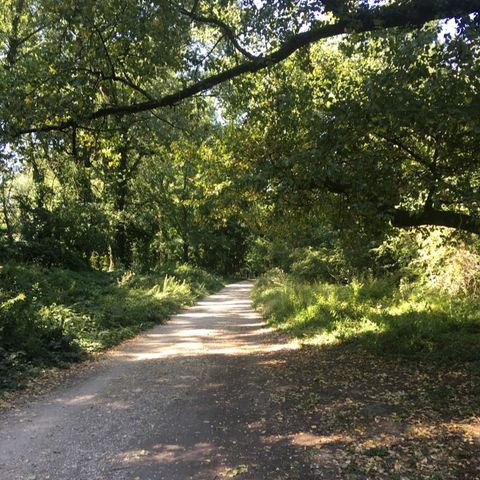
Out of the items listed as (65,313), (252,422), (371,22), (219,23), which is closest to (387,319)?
(252,422)

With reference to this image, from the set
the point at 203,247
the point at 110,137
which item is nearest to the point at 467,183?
the point at 110,137

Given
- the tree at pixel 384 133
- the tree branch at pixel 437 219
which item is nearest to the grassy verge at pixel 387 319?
the tree branch at pixel 437 219

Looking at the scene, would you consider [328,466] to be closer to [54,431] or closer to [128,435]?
[128,435]

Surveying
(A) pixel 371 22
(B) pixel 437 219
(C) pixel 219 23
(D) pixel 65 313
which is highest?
(C) pixel 219 23

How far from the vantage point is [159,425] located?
6.28 m

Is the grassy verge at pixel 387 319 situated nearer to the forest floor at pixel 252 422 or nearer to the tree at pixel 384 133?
the forest floor at pixel 252 422

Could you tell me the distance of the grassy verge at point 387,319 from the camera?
943 cm

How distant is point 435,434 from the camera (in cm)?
554

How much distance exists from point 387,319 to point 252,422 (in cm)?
583

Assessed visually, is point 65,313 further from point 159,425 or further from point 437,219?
point 437,219

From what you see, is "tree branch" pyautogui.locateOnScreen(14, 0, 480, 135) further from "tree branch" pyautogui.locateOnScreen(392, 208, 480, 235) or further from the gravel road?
the gravel road

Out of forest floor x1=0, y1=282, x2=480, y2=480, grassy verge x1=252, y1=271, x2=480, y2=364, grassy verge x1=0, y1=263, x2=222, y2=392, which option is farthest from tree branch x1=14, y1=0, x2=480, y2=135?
grassy verge x1=252, y1=271, x2=480, y2=364

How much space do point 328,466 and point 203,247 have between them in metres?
49.9

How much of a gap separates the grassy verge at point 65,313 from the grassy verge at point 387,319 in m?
4.80
